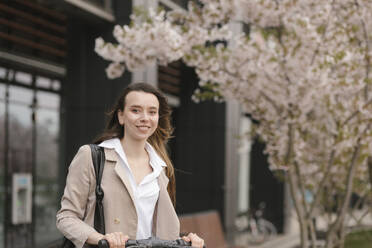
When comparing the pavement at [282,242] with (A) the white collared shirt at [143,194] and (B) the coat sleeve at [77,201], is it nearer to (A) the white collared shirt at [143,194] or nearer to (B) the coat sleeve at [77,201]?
(A) the white collared shirt at [143,194]

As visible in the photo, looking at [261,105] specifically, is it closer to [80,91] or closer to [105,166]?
[80,91]

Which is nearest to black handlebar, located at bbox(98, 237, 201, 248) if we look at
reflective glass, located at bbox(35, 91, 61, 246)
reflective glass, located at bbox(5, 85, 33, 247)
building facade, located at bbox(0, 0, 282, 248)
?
building facade, located at bbox(0, 0, 282, 248)

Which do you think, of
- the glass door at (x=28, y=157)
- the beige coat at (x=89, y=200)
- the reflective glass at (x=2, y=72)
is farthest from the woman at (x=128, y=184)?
the glass door at (x=28, y=157)

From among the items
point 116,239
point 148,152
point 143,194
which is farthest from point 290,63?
point 116,239

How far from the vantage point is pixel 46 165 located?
9164 mm

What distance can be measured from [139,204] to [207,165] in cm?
981

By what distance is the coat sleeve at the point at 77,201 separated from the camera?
2.24m

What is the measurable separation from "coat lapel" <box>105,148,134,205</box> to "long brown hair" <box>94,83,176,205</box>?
0.58 ft

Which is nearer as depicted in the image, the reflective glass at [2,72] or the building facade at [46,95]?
the building facade at [46,95]

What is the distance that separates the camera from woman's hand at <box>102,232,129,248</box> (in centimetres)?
215

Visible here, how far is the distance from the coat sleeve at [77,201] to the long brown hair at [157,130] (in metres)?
0.29

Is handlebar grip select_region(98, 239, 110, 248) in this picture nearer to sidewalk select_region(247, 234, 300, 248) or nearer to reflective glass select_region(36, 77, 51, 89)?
reflective glass select_region(36, 77, 51, 89)

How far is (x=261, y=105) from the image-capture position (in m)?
6.18

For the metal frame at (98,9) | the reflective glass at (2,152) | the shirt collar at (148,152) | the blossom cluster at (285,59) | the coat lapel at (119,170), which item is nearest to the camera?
the coat lapel at (119,170)
